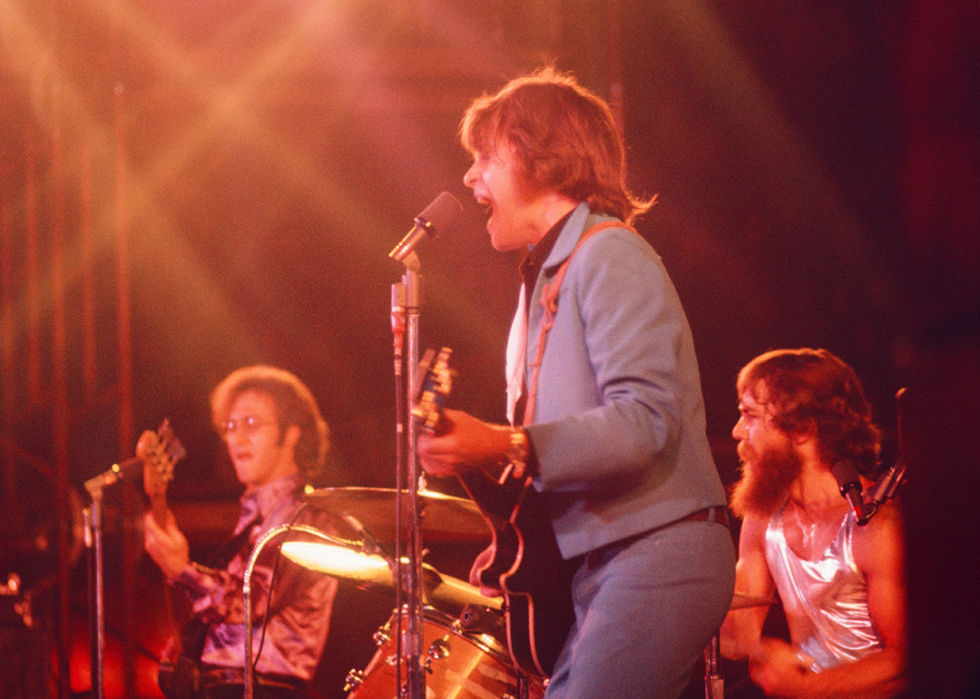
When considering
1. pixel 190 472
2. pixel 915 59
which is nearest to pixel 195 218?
pixel 190 472

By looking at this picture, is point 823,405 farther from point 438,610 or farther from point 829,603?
point 438,610

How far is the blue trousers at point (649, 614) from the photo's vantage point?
1596mm

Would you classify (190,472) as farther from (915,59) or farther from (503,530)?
(915,59)

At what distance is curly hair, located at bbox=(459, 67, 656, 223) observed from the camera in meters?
2.00

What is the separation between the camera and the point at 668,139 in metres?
4.62

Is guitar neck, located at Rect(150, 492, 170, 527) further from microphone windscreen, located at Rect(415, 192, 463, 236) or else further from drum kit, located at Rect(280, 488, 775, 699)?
microphone windscreen, located at Rect(415, 192, 463, 236)

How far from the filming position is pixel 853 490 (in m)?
2.62

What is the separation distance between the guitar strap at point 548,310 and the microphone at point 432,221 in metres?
0.53

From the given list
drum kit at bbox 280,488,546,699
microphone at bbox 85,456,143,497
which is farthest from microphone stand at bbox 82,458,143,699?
drum kit at bbox 280,488,546,699

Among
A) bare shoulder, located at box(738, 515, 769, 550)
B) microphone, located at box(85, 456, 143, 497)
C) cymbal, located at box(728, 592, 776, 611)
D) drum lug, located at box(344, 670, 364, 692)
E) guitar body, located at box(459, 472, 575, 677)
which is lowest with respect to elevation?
drum lug, located at box(344, 670, 364, 692)

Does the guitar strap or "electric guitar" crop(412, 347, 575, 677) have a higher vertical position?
the guitar strap

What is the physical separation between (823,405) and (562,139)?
1.53 metres

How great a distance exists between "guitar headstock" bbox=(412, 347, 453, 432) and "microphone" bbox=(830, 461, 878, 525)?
144 centimetres

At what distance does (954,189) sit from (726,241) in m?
4.28
